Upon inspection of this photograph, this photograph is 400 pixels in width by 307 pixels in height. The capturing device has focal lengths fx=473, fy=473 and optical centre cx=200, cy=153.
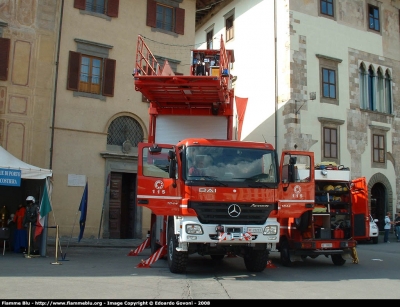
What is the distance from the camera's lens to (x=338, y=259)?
12.5 m

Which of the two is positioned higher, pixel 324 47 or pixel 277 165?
pixel 324 47

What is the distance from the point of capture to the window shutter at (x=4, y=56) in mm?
17469

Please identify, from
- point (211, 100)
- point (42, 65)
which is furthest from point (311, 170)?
point (42, 65)

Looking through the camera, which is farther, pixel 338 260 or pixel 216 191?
pixel 338 260

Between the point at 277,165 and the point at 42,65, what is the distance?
1199cm

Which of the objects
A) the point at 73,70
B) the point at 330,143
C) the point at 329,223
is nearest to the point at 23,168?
the point at 73,70

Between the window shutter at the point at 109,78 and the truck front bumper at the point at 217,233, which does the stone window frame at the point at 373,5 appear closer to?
the window shutter at the point at 109,78

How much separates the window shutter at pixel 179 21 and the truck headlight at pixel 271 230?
1440 cm

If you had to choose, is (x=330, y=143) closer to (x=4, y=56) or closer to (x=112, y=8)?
(x=112, y=8)

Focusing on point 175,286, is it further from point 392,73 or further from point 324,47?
point 392,73

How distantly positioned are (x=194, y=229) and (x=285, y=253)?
3879mm

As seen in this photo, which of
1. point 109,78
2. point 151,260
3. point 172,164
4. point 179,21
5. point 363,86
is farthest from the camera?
point 363,86

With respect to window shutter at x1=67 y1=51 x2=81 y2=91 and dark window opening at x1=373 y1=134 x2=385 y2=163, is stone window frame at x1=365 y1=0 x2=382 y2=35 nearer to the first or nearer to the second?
dark window opening at x1=373 y1=134 x2=385 y2=163

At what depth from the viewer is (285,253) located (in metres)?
12.2
